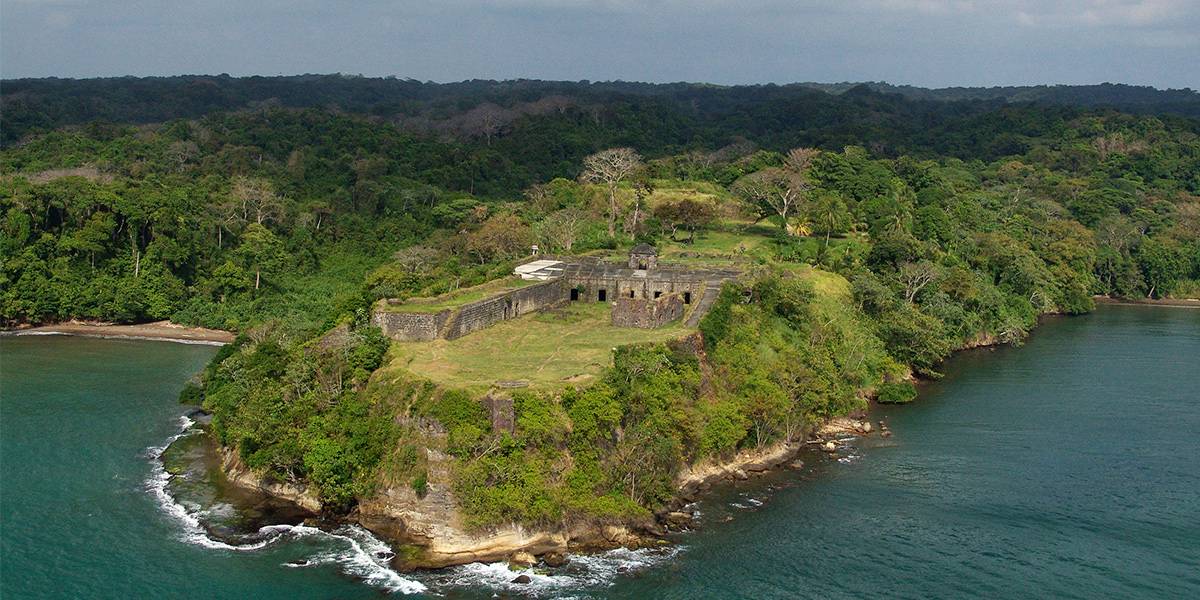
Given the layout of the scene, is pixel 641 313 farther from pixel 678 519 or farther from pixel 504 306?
pixel 678 519

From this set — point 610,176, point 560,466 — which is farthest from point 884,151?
point 560,466

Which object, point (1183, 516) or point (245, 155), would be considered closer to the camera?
point (1183, 516)

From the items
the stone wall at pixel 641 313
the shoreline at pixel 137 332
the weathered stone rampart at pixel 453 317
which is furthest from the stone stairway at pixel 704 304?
the shoreline at pixel 137 332

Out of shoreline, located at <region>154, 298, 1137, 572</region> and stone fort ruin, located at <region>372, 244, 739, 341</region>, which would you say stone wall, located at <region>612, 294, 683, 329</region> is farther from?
shoreline, located at <region>154, 298, 1137, 572</region>

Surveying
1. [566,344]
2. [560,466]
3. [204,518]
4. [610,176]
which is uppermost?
[610,176]

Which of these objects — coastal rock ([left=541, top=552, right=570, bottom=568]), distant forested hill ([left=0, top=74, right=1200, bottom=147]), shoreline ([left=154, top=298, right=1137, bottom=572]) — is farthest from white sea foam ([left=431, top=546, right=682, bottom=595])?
distant forested hill ([left=0, top=74, right=1200, bottom=147])

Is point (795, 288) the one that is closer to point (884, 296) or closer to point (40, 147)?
point (884, 296)

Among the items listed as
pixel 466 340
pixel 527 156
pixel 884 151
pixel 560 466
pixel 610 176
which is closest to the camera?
pixel 560 466
